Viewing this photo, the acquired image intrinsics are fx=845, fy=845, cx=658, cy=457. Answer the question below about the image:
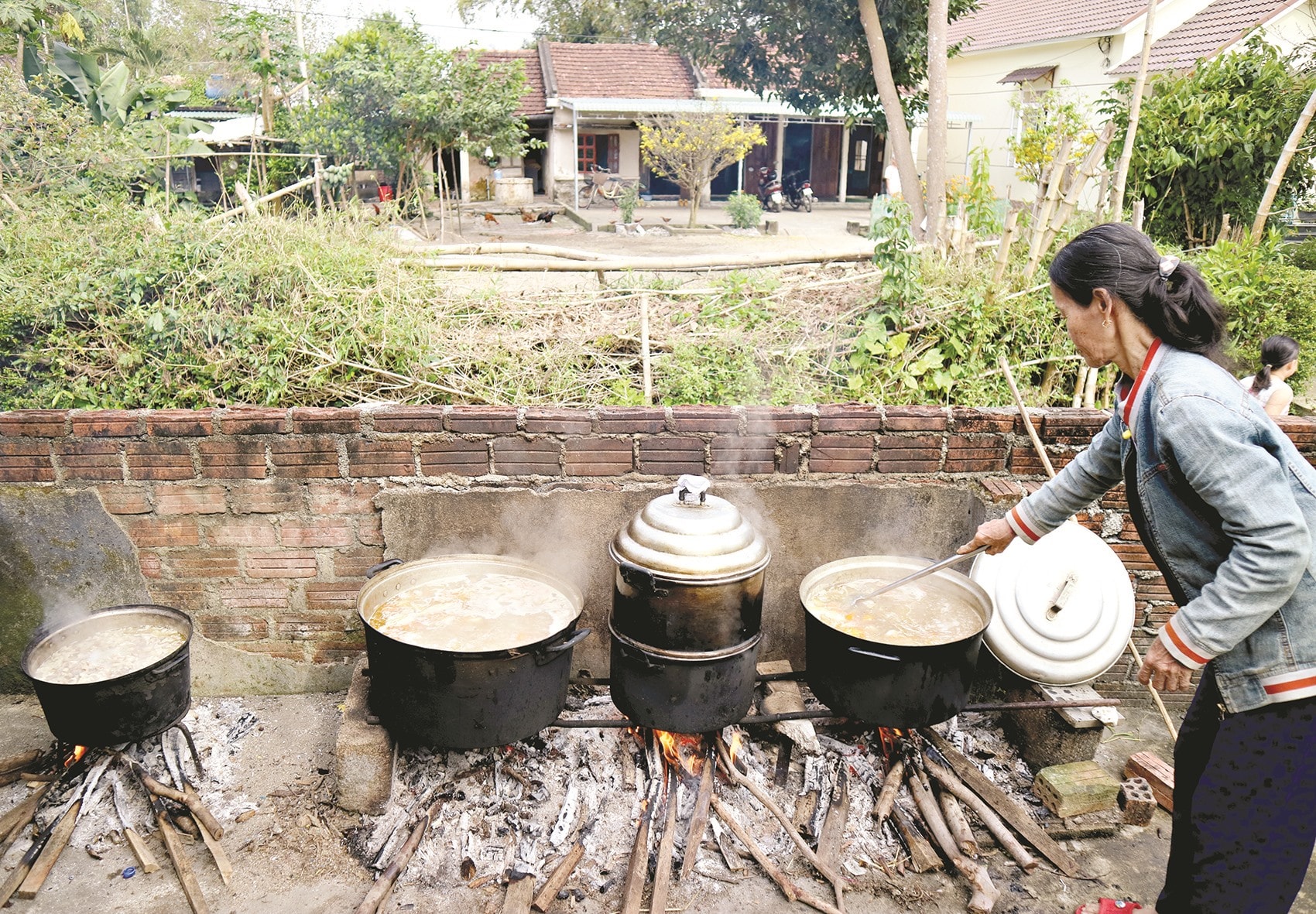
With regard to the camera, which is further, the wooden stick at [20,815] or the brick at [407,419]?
the brick at [407,419]

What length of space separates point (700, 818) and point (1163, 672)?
2032 mm

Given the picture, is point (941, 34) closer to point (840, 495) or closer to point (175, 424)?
point (840, 495)

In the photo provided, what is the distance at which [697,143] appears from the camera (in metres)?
23.0

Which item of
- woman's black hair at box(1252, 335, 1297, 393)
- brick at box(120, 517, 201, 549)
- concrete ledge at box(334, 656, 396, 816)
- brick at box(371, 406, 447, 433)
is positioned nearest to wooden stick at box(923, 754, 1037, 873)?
concrete ledge at box(334, 656, 396, 816)

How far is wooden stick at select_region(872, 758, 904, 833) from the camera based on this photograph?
3.80 metres

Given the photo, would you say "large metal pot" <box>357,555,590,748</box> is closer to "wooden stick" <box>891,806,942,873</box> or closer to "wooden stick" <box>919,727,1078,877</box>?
"wooden stick" <box>891,806,942,873</box>

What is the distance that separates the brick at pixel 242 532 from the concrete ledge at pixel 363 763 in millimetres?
1087

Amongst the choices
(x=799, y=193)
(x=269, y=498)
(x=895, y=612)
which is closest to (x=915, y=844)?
(x=895, y=612)

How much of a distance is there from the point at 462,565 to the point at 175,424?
159 cm

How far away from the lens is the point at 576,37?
35.8 meters

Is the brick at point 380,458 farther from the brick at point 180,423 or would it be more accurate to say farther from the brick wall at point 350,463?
the brick at point 180,423

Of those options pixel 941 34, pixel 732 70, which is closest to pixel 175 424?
pixel 941 34

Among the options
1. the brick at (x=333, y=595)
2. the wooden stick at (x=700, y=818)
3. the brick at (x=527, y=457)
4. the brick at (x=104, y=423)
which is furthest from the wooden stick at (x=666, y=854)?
the brick at (x=104, y=423)

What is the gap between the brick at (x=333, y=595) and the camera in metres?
4.50
